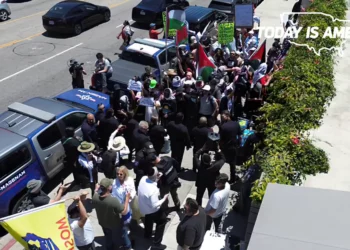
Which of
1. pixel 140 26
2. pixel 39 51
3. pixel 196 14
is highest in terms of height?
pixel 196 14

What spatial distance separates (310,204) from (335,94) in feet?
18.3

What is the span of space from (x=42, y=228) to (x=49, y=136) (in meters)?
3.43

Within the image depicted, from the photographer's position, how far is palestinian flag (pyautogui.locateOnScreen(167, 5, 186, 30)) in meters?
12.8

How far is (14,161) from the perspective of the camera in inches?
307

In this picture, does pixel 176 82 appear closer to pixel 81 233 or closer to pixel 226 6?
pixel 81 233

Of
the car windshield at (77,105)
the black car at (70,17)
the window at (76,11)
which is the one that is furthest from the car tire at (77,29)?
the car windshield at (77,105)

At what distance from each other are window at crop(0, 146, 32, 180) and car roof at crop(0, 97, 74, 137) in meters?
0.37

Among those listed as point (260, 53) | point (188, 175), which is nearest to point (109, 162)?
point (188, 175)

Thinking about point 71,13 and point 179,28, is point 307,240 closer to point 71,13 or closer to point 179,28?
point 179,28

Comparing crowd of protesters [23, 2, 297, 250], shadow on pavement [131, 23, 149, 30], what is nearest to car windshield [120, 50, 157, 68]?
crowd of protesters [23, 2, 297, 250]

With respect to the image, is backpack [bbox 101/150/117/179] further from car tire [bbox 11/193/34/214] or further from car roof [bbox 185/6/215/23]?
car roof [bbox 185/6/215/23]

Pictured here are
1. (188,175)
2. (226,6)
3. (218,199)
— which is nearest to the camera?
(218,199)

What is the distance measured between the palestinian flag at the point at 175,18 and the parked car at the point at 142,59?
0.60 meters

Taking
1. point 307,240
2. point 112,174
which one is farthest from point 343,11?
point 307,240
